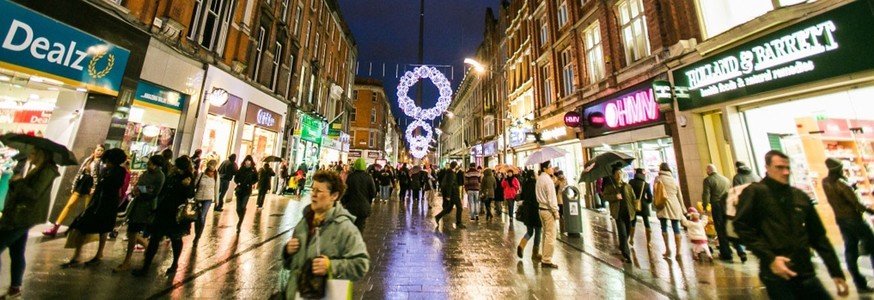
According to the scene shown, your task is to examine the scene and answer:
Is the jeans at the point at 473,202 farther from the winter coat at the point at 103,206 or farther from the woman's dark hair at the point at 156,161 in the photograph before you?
the winter coat at the point at 103,206

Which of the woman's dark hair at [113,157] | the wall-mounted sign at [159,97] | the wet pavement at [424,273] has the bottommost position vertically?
the wet pavement at [424,273]

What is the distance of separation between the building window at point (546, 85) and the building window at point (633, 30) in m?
5.24

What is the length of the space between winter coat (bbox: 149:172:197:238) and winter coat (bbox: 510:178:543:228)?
5.73m

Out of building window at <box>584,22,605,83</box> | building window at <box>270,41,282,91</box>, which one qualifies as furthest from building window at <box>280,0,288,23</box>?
building window at <box>584,22,605,83</box>

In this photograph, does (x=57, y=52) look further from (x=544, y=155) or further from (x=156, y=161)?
(x=544, y=155)

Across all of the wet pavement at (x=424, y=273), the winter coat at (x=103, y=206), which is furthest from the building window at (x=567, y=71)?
the winter coat at (x=103, y=206)

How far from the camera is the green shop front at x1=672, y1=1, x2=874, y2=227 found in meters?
5.63

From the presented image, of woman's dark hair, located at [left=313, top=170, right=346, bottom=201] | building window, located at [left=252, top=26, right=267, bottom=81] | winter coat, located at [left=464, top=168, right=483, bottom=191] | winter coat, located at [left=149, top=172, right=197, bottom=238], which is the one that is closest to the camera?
woman's dark hair, located at [left=313, top=170, right=346, bottom=201]

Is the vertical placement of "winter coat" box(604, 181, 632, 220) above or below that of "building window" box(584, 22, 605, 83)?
below

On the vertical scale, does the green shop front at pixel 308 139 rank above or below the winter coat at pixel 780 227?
above

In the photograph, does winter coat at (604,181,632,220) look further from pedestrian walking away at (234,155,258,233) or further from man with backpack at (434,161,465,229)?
pedestrian walking away at (234,155,258,233)

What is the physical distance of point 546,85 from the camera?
57.7ft

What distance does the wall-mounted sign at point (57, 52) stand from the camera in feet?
17.6

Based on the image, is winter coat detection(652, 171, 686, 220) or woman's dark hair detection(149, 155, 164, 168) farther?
winter coat detection(652, 171, 686, 220)
